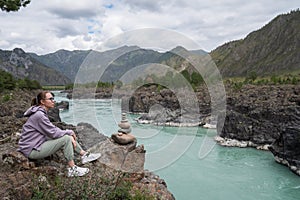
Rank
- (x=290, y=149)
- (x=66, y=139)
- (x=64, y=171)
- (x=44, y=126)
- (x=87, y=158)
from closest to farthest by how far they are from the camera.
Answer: (x=44, y=126), (x=66, y=139), (x=64, y=171), (x=87, y=158), (x=290, y=149)

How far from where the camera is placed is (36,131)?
576 cm

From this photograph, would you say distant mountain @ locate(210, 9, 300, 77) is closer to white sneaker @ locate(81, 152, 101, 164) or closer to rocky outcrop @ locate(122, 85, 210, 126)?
rocky outcrop @ locate(122, 85, 210, 126)

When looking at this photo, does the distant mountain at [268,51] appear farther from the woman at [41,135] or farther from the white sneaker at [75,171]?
the woman at [41,135]

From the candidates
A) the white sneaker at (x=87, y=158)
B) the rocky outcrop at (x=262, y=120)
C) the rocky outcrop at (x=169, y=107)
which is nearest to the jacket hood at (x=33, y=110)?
the white sneaker at (x=87, y=158)

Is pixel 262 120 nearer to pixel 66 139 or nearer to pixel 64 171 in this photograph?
pixel 64 171

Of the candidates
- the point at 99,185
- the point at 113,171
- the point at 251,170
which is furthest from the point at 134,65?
the point at 251,170

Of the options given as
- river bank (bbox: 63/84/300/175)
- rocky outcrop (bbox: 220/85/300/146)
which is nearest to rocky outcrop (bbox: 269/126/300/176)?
river bank (bbox: 63/84/300/175)

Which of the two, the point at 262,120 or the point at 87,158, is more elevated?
the point at 87,158

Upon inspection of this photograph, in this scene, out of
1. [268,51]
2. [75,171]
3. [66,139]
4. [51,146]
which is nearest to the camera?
[51,146]

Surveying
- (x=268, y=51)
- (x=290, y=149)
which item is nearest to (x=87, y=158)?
(x=290, y=149)

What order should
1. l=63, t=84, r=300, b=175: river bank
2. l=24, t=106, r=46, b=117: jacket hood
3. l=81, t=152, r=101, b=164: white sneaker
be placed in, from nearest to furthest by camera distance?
l=24, t=106, r=46, b=117: jacket hood, l=81, t=152, r=101, b=164: white sneaker, l=63, t=84, r=300, b=175: river bank

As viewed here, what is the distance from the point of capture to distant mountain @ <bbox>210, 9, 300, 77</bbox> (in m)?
114

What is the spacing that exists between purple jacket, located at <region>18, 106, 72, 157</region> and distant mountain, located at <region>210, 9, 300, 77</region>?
11210 centimetres

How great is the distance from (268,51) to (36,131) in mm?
143320
